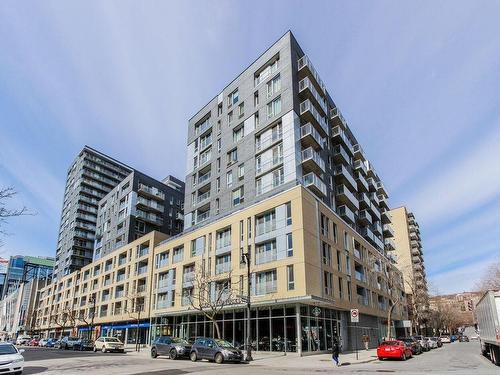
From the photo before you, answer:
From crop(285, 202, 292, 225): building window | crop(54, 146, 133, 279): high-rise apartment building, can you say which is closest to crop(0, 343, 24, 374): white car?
crop(285, 202, 292, 225): building window

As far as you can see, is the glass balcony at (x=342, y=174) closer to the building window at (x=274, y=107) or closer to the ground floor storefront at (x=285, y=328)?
the building window at (x=274, y=107)

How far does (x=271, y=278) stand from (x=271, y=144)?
14.5 m

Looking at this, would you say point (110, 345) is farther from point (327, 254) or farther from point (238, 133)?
point (238, 133)

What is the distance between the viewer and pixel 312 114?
41812 millimetres

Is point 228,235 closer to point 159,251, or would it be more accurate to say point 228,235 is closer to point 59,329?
point 159,251

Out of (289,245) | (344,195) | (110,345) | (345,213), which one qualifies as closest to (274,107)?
(344,195)

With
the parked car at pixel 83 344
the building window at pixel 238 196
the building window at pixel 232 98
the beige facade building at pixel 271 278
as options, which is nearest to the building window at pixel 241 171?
the building window at pixel 238 196

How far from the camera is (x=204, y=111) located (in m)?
55.0

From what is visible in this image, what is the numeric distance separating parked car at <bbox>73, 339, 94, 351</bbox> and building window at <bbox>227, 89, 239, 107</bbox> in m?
32.8

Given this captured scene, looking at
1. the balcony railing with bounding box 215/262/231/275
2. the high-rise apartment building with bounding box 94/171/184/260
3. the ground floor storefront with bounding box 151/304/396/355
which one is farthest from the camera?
the high-rise apartment building with bounding box 94/171/184/260

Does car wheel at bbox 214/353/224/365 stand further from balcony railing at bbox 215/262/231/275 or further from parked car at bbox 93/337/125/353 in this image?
parked car at bbox 93/337/125/353

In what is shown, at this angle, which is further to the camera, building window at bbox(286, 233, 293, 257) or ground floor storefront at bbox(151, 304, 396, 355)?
building window at bbox(286, 233, 293, 257)

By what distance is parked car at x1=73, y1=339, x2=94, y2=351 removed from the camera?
43.2 m

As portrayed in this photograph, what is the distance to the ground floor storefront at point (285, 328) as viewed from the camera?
31.5 m
